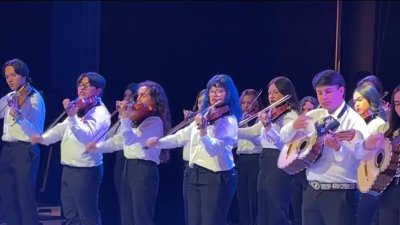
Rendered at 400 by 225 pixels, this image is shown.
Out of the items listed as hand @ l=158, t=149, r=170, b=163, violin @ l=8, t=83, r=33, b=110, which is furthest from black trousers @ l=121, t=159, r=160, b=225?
violin @ l=8, t=83, r=33, b=110

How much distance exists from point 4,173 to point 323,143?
296 cm

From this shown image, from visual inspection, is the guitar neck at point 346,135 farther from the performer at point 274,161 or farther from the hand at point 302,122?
the performer at point 274,161

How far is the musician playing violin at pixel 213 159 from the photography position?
19.4 ft

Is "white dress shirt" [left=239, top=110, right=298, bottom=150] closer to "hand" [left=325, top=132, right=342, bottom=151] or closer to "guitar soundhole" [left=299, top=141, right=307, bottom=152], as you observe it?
"guitar soundhole" [left=299, top=141, right=307, bottom=152]

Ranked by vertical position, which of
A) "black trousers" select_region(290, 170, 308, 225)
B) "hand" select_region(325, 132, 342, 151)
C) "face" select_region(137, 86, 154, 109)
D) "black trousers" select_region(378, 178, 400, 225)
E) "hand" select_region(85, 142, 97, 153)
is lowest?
"black trousers" select_region(290, 170, 308, 225)

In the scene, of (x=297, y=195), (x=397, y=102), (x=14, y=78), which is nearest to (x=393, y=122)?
(x=397, y=102)

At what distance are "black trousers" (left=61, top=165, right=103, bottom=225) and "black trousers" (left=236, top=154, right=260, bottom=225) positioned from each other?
171 centimetres

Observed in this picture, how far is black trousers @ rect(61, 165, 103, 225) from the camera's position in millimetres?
6477

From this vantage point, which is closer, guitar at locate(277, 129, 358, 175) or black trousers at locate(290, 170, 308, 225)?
guitar at locate(277, 129, 358, 175)

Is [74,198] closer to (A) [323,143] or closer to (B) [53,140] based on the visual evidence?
(B) [53,140]

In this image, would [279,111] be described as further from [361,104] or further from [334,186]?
[334,186]

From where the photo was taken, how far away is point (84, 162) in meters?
6.53

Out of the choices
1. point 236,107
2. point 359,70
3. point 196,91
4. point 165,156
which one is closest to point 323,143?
point 236,107

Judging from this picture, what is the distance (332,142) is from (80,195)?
7.75ft
